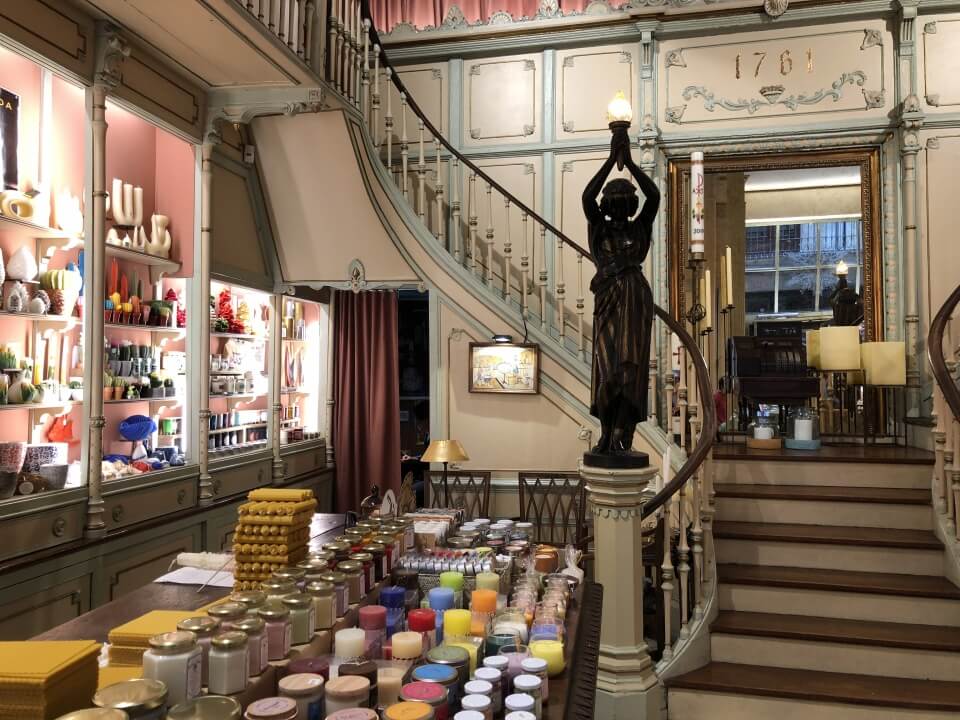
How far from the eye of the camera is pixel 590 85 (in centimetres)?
678

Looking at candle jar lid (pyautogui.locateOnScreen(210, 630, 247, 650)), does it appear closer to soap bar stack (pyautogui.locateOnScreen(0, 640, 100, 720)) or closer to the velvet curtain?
soap bar stack (pyautogui.locateOnScreen(0, 640, 100, 720))

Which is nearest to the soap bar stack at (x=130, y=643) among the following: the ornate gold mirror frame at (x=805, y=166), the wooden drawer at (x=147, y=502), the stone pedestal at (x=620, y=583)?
the stone pedestal at (x=620, y=583)

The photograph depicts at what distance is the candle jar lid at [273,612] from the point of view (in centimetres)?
165

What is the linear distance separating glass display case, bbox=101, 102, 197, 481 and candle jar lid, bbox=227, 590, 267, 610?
2712 mm

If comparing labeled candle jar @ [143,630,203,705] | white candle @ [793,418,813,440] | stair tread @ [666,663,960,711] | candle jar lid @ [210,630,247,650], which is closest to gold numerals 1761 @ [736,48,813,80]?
white candle @ [793,418,813,440]

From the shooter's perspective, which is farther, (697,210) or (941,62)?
(941,62)

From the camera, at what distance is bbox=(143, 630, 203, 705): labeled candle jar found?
1.37m

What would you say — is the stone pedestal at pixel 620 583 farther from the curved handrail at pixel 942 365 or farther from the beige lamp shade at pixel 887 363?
the beige lamp shade at pixel 887 363

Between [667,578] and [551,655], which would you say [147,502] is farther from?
[551,655]

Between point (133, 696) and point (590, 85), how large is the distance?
6590 millimetres

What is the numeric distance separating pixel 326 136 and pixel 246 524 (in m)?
3.95

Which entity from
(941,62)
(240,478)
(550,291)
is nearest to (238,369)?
(240,478)

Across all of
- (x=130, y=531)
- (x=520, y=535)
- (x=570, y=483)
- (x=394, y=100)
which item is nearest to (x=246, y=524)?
(x=520, y=535)

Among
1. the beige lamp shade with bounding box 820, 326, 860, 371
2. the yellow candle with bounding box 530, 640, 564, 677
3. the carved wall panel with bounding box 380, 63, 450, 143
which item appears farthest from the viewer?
the carved wall panel with bounding box 380, 63, 450, 143
